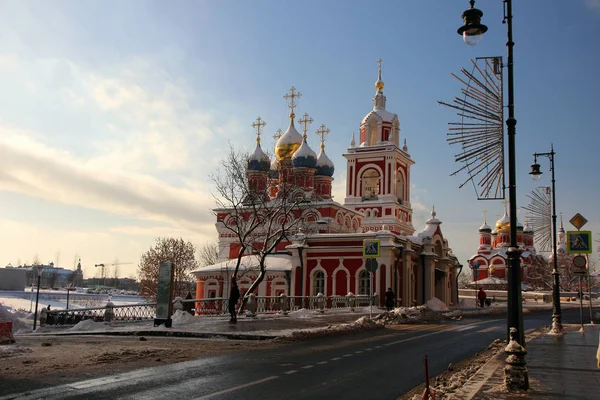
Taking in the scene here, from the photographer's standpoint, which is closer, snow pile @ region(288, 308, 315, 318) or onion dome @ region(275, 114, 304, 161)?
snow pile @ region(288, 308, 315, 318)

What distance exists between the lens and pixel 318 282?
131 ft

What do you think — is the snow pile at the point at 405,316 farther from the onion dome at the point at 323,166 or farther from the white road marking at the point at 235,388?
the onion dome at the point at 323,166

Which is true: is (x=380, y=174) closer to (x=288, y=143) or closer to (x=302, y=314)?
(x=288, y=143)

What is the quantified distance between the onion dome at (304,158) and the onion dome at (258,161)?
140 inches

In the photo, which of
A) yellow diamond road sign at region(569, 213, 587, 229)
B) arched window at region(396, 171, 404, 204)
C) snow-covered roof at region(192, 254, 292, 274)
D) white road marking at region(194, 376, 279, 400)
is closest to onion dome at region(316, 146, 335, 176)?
arched window at region(396, 171, 404, 204)

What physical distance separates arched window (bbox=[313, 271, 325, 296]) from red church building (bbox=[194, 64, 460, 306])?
0.22 ft

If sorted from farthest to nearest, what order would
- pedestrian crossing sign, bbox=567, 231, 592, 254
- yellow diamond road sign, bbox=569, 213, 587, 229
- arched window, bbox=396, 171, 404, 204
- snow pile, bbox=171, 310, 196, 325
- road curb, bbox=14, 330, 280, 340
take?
1. arched window, bbox=396, 171, 404, 204
2. snow pile, bbox=171, 310, 196, 325
3. yellow diamond road sign, bbox=569, 213, 587, 229
4. pedestrian crossing sign, bbox=567, 231, 592, 254
5. road curb, bbox=14, 330, 280, 340

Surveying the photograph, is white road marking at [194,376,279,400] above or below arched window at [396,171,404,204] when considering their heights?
below

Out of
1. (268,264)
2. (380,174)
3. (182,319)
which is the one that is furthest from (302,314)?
(380,174)

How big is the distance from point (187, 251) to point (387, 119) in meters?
26.7

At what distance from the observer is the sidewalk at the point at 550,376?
26.4ft

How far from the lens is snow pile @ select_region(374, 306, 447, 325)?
82.3ft

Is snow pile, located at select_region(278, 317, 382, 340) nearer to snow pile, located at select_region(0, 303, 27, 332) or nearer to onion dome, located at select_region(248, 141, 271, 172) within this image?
snow pile, located at select_region(0, 303, 27, 332)

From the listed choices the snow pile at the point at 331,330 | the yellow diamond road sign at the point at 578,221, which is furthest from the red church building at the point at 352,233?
the yellow diamond road sign at the point at 578,221
